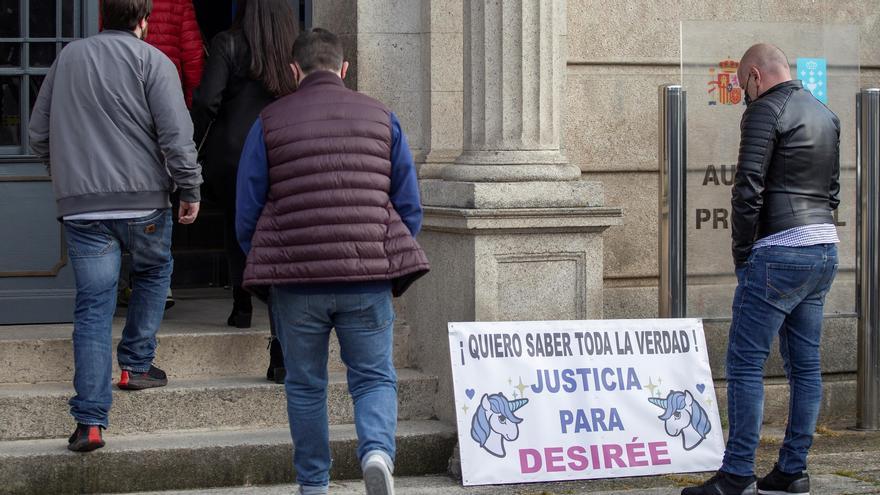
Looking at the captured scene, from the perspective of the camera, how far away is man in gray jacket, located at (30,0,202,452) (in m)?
5.88

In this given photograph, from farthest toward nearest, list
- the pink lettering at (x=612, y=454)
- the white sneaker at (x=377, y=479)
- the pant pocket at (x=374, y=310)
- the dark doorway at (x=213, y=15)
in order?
1. the dark doorway at (x=213, y=15)
2. the pink lettering at (x=612, y=454)
3. the pant pocket at (x=374, y=310)
4. the white sneaker at (x=377, y=479)

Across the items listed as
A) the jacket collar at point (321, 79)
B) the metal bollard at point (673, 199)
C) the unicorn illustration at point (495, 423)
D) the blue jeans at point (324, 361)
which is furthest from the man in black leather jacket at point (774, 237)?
the jacket collar at point (321, 79)

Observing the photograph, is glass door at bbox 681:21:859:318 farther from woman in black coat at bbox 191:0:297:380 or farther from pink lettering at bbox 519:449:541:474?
woman in black coat at bbox 191:0:297:380

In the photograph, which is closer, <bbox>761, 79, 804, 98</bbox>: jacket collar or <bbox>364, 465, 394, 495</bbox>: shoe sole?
<bbox>364, 465, 394, 495</bbox>: shoe sole

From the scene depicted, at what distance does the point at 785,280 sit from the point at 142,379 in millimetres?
2864

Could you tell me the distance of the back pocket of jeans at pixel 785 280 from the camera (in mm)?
5633

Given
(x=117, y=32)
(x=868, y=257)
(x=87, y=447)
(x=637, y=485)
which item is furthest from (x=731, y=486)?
(x=117, y=32)

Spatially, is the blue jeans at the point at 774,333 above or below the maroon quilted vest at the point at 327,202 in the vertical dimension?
below

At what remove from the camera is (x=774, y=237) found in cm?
564

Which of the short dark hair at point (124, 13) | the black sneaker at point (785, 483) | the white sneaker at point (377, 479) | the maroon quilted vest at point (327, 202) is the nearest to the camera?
the white sneaker at point (377, 479)

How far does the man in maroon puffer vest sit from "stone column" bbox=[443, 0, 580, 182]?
1.62 metres

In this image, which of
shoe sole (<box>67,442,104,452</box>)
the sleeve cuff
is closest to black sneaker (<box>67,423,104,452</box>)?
shoe sole (<box>67,442,104,452</box>)

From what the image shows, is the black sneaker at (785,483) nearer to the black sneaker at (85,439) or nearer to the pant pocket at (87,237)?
the black sneaker at (85,439)

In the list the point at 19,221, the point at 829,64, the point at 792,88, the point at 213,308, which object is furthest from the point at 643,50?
the point at 19,221
